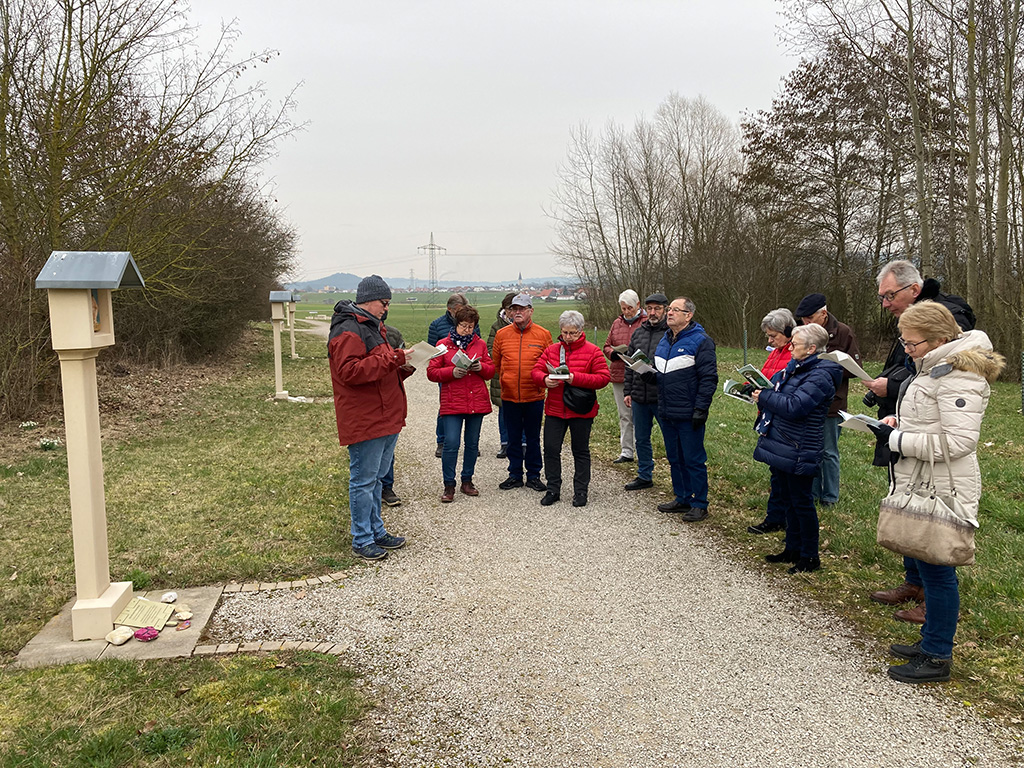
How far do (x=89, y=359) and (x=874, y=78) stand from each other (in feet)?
73.0

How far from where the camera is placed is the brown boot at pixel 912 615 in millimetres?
4207

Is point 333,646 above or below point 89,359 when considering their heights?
below

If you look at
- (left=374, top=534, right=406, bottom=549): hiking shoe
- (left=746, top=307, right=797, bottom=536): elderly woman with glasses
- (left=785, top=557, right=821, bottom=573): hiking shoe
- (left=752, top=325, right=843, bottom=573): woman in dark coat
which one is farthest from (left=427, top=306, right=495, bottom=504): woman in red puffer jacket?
(left=785, top=557, right=821, bottom=573): hiking shoe

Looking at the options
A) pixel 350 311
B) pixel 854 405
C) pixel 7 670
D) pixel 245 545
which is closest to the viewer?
pixel 7 670

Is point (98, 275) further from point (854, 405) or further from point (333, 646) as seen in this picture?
point (854, 405)

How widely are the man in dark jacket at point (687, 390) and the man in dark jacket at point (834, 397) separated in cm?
87

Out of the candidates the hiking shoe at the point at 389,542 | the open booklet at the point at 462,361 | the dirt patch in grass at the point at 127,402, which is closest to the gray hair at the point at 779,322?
the open booklet at the point at 462,361

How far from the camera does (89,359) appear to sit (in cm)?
423

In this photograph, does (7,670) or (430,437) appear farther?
(430,437)

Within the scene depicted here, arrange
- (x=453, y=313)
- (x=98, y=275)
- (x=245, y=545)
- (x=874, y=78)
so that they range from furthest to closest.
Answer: (x=874, y=78)
(x=453, y=313)
(x=245, y=545)
(x=98, y=275)

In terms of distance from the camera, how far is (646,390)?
24.0 ft

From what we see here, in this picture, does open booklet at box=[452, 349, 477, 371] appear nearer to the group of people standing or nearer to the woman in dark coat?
the group of people standing

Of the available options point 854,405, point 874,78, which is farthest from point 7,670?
point 874,78

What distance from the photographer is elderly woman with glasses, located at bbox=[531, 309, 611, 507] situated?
21.7 ft
